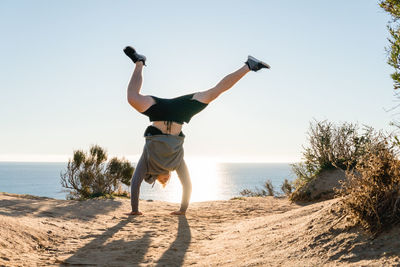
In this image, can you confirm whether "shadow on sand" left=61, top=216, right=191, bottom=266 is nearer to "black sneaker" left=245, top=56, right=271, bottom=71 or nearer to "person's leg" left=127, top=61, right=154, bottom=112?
"person's leg" left=127, top=61, right=154, bottom=112

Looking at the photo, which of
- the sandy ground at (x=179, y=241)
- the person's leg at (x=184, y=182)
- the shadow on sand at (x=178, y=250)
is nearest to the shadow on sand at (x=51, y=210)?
the sandy ground at (x=179, y=241)

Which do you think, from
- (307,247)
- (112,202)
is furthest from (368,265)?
(112,202)

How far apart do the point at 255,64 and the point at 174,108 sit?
1704mm

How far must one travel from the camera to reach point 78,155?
14.4 m

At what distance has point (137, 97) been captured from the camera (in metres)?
6.33

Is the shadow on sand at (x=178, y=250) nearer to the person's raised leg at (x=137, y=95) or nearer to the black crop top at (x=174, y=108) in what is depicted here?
the black crop top at (x=174, y=108)

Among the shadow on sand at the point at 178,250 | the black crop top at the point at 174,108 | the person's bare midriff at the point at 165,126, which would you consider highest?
the black crop top at the point at 174,108

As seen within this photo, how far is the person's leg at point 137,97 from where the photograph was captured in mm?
6327

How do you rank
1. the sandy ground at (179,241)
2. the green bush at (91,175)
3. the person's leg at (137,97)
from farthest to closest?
the green bush at (91,175)
the person's leg at (137,97)
the sandy ground at (179,241)

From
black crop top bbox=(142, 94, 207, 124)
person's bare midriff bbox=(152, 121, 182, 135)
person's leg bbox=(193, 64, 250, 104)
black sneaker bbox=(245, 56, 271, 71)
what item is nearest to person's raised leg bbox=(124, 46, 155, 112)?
black crop top bbox=(142, 94, 207, 124)

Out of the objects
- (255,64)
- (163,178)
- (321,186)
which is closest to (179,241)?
(163,178)

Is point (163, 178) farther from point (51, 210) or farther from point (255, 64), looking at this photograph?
point (255, 64)

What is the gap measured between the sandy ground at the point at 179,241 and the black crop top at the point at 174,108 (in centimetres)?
189

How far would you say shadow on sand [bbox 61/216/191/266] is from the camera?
12.3ft
